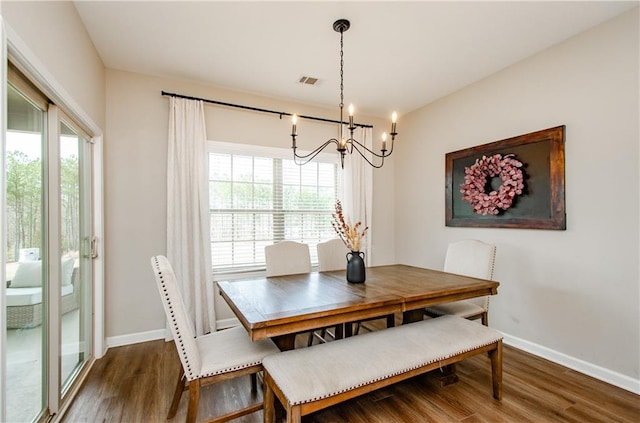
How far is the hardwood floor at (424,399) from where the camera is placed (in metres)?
1.88

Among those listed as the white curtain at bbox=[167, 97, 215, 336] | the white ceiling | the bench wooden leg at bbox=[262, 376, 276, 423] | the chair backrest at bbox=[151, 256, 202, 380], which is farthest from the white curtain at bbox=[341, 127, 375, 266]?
the chair backrest at bbox=[151, 256, 202, 380]

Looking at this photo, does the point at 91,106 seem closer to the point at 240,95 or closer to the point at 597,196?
the point at 240,95

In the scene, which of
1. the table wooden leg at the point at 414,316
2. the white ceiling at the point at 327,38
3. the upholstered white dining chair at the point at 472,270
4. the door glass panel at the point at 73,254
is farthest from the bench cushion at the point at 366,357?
the white ceiling at the point at 327,38

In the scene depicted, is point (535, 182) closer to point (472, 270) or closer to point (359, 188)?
point (472, 270)

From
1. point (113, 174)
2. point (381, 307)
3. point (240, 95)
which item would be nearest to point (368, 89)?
point (240, 95)

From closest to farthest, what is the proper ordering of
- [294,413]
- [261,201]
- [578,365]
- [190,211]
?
[294,413]
[578,365]
[190,211]
[261,201]

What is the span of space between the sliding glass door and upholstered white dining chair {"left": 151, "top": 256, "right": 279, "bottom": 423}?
0.66 metres

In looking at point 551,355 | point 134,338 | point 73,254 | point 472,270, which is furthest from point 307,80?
point 551,355

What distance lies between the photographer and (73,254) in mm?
2256

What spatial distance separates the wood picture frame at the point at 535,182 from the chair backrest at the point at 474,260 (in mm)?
487

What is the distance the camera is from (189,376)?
157 cm

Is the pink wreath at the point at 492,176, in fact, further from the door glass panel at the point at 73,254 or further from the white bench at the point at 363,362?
the door glass panel at the point at 73,254

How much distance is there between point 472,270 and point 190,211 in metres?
2.85

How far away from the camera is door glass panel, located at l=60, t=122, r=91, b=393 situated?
2.08 meters
